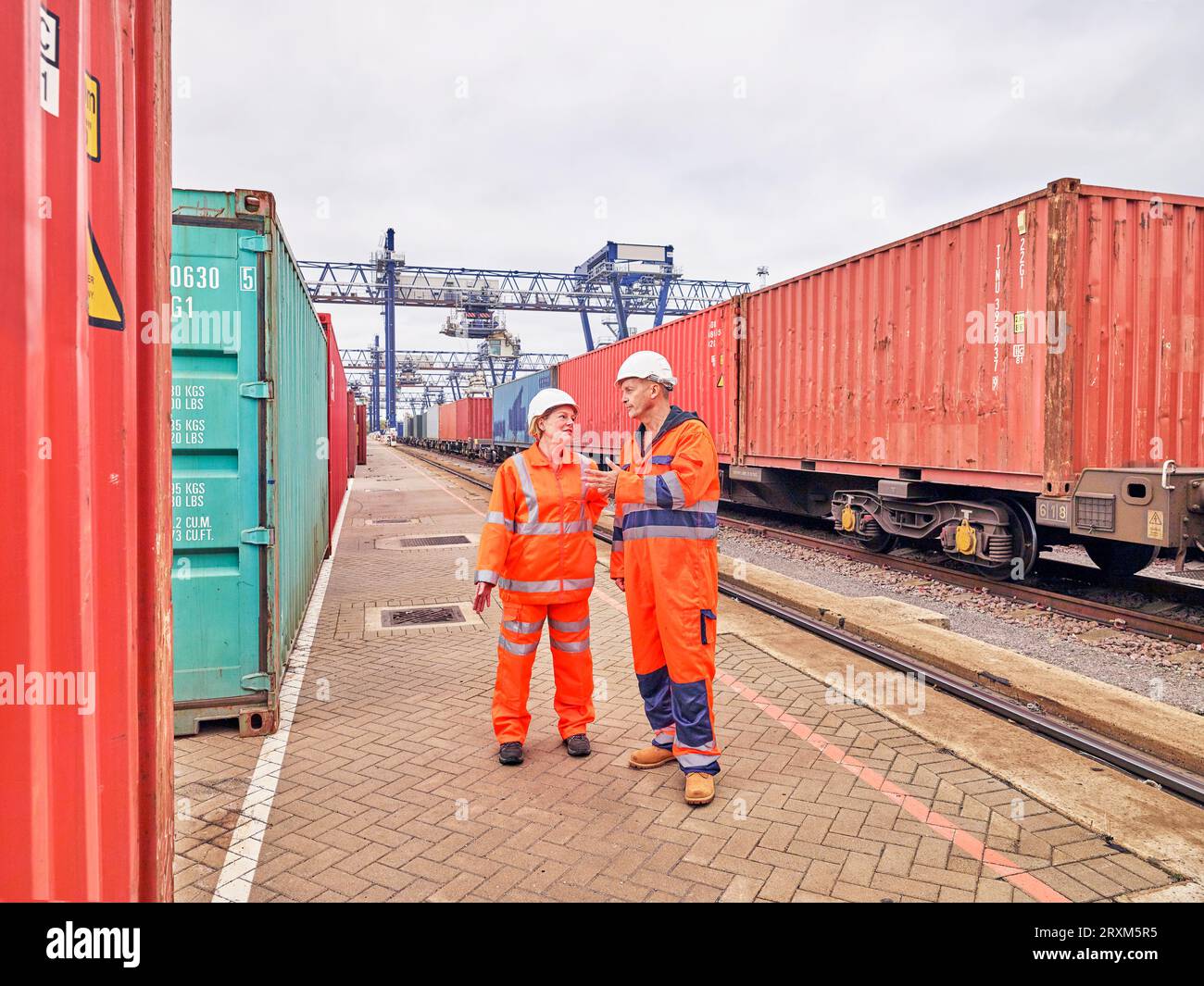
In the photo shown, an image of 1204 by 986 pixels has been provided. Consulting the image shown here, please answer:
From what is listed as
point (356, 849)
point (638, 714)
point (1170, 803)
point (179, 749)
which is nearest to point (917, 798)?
point (1170, 803)

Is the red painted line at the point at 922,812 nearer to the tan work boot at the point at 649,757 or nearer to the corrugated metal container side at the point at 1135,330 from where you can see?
the tan work boot at the point at 649,757

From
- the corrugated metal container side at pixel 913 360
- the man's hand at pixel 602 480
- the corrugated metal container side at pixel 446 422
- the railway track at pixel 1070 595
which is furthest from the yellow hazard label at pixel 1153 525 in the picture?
the corrugated metal container side at pixel 446 422

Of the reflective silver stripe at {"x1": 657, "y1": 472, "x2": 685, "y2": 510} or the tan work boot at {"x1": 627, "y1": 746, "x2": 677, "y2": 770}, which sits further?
the tan work boot at {"x1": 627, "y1": 746, "x2": 677, "y2": 770}

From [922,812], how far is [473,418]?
→ 124 feet

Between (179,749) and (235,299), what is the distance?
2.40 m

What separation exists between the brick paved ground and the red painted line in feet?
0.12

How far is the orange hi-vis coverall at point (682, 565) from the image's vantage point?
358 cm

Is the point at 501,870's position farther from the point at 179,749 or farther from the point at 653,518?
the point at 179,749

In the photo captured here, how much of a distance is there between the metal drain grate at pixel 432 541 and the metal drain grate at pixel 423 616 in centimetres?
423

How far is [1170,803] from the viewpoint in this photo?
3406mm

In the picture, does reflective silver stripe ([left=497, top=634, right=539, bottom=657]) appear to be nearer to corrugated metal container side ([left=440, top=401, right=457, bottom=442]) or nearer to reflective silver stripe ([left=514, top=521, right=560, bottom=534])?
reflective silver stripe ([left=514, top=521, right=560, bottom=534])

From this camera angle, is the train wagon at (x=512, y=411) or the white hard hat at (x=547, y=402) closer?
the white hard hat at (x=547, y=402)

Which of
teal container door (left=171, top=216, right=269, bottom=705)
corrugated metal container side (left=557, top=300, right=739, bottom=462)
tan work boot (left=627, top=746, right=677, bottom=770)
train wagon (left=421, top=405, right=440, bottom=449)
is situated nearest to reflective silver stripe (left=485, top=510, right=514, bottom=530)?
tan work boot (left=627, top=746, right=677, bottom=770)

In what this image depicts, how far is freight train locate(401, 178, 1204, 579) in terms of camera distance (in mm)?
6945
